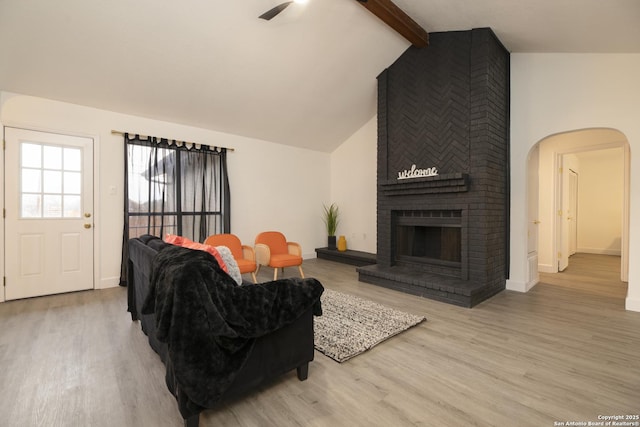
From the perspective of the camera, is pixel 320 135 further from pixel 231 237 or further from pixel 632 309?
pixel 632 309

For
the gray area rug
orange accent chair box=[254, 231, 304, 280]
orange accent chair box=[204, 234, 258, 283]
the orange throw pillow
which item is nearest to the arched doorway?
the gray area rug

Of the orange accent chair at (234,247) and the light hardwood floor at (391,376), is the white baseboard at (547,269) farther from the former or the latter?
the orange accent chair at (234,247)

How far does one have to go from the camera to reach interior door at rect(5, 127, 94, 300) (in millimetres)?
3527

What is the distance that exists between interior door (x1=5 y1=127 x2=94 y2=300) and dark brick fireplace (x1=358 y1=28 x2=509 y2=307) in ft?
13.4

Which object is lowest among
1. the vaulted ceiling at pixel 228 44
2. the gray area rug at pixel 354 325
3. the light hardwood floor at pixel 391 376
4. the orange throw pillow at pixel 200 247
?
the light hardwood floor at pixel 391 376

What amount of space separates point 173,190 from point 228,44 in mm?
2366

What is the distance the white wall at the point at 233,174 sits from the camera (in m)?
3.75

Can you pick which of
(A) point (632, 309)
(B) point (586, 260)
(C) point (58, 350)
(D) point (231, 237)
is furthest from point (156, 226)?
(B) point (586, 260)

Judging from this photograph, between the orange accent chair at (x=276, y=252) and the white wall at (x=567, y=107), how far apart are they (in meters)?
3.12

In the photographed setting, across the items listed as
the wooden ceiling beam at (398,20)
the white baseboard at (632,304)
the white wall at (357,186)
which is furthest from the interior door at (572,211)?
the wooden ceiling beam at (398,20)

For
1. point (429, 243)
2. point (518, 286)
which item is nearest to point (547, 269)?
point (518, 286)

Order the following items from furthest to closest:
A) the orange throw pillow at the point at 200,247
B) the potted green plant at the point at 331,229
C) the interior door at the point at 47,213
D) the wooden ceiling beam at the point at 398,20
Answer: the potted green plant at the point at 331,229 < the interior door at the point at 47,213 < the wooden ceiling beam at the point at 398,20 < the orange throw pillow at the point at 200,247

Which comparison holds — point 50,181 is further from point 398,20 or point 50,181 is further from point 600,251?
point 600,251

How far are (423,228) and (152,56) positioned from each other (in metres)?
4.33
